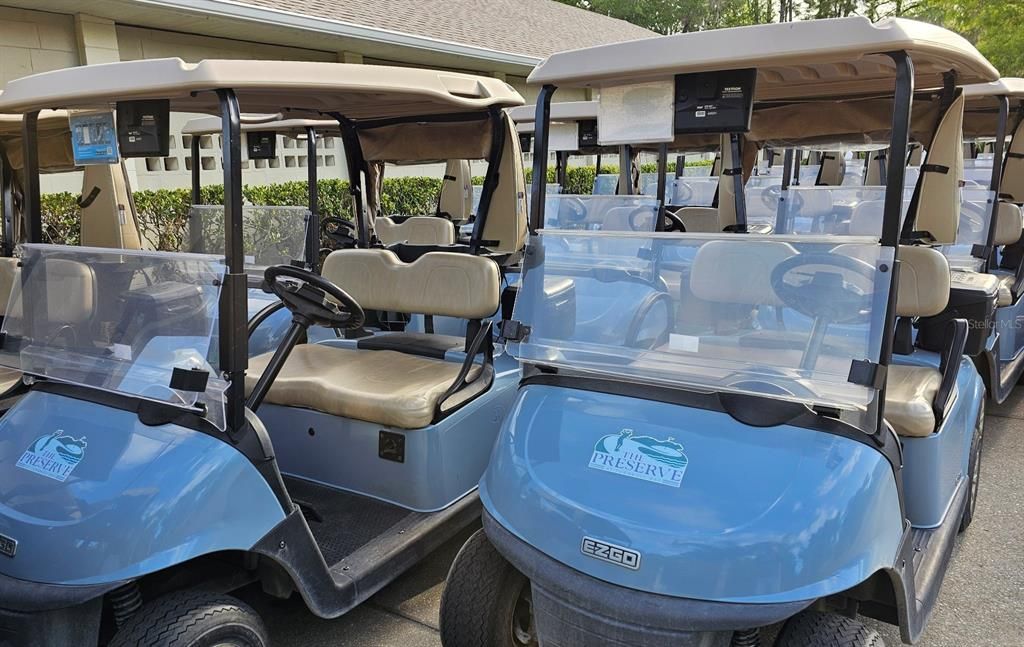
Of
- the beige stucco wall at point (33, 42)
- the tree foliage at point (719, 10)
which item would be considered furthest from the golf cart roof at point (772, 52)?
the tree foliage at point (719, 10)

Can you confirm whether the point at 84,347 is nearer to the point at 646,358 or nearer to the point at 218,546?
the point at 218,546

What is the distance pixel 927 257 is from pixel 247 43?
7938 millimetres

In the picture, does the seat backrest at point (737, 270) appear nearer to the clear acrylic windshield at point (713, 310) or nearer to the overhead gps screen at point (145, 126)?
the clear acrylic windshield at point (713, 310)

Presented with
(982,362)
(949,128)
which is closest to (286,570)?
(949,128)

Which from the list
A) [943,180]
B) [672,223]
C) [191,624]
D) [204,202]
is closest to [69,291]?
[191,624]

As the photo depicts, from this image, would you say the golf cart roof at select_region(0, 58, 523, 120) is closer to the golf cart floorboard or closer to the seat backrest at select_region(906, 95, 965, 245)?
the golf cart floorboard

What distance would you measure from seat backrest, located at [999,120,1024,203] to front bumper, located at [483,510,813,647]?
4.43 meters

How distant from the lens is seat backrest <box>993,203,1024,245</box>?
478 cm

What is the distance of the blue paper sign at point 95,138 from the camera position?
226 cm

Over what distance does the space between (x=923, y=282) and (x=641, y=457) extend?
1707mm

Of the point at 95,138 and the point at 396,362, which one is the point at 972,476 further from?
the point at 95,138

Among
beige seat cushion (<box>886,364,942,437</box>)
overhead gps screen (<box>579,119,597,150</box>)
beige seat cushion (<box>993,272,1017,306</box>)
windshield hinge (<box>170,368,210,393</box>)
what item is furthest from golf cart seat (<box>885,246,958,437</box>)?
overhead gps screen (<box>579,119,597,150</box>)

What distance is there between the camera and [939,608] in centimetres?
272

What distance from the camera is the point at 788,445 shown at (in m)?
1.81
